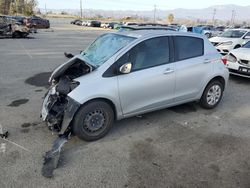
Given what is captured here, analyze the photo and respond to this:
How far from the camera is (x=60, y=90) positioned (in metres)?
3.87

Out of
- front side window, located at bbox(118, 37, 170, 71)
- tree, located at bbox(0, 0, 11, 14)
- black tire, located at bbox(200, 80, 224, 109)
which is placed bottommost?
black tire, located at bbox(200, 80, 224, 109)

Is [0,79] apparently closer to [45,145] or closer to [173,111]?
[45,145]

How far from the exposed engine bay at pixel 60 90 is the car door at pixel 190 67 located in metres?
1.69

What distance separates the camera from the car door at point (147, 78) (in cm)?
403

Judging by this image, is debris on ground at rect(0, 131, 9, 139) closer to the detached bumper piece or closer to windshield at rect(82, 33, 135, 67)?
the detached bumper piece

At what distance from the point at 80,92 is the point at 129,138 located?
113 centimetres

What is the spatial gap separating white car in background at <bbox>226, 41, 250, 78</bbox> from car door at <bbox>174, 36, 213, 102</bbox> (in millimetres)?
3016

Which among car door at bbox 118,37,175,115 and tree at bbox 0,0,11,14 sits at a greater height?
tree at bbox 0,0,11,14

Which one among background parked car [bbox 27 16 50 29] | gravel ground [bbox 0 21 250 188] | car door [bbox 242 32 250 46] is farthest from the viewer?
background parked car [bbox 27 16 50 29]

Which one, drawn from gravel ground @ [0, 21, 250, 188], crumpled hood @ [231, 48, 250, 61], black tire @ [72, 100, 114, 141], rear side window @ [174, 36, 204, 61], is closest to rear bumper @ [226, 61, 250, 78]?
crumpled hood @ [231, 48, 250, 61]

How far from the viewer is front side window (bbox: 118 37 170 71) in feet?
13.4

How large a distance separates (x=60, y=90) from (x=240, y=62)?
19.8ft

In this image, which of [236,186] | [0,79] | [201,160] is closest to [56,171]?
→ [201,160]

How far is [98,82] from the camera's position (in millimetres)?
3787
